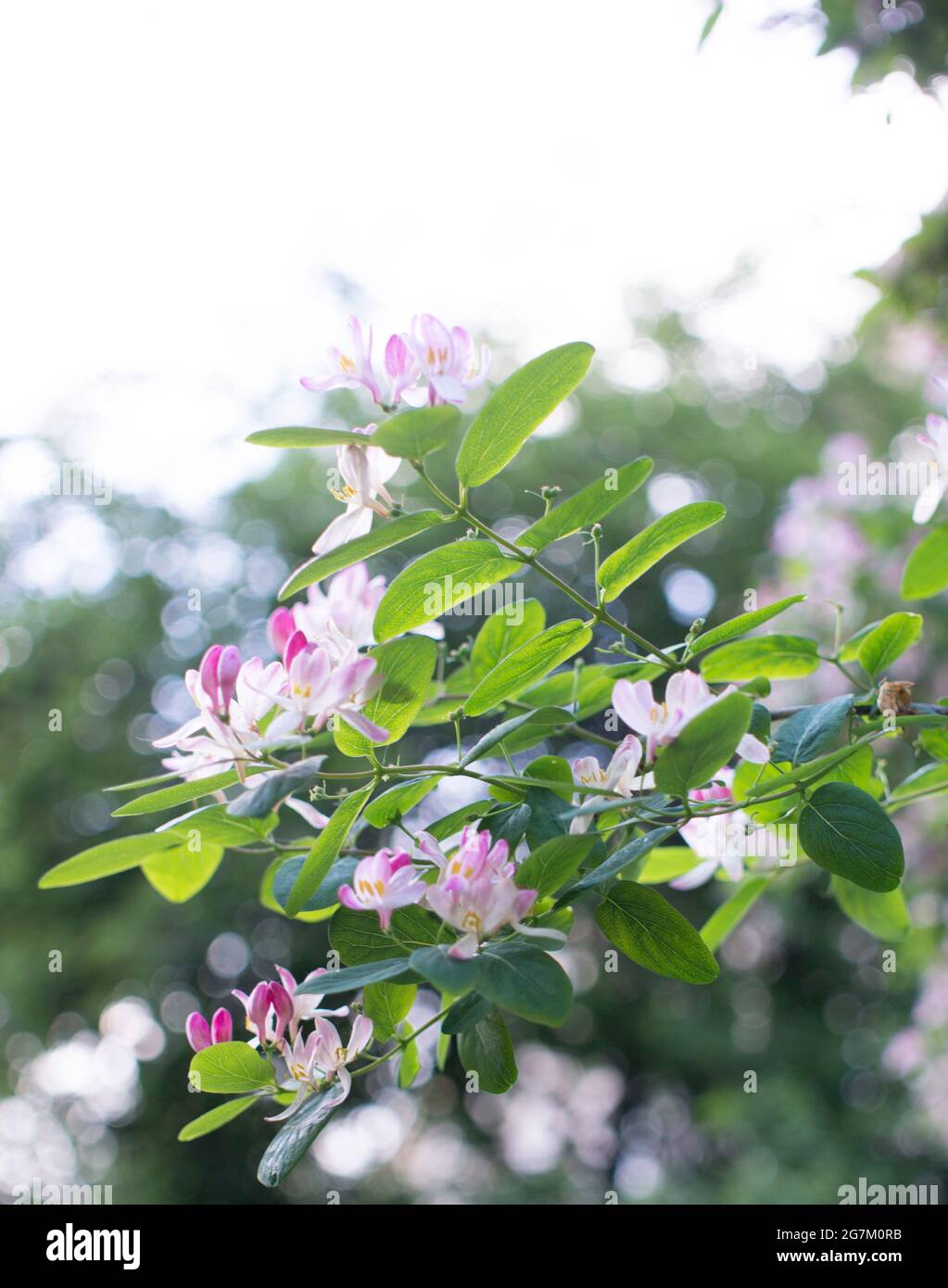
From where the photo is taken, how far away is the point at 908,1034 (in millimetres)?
3074

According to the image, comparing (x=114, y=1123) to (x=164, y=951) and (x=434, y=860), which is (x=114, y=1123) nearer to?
(x=164, y=951)

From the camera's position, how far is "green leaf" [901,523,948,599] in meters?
0.79

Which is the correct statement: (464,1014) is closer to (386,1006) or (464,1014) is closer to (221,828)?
(386,1006)

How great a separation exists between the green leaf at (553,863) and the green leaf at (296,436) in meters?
0.21

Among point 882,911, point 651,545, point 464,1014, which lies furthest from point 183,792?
point 882,911

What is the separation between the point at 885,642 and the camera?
0.72 metres

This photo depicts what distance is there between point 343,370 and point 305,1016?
1.12 feet

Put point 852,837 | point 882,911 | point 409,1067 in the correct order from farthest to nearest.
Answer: point 882,911 → point 409,1067 → point 852,837

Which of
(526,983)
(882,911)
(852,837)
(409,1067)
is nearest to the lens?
(526,983)

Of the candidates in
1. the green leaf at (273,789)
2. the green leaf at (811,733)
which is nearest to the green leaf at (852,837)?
→ the green leaf at (811,733)

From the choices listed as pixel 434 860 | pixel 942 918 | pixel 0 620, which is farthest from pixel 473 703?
pixel 0 620

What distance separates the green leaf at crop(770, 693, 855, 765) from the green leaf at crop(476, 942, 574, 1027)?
0.72 feet

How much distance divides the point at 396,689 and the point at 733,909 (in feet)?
1.40

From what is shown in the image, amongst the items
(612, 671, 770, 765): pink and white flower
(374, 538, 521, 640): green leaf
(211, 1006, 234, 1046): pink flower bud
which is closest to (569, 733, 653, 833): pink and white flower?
(612, 671, 770, 765): pink and white flower
